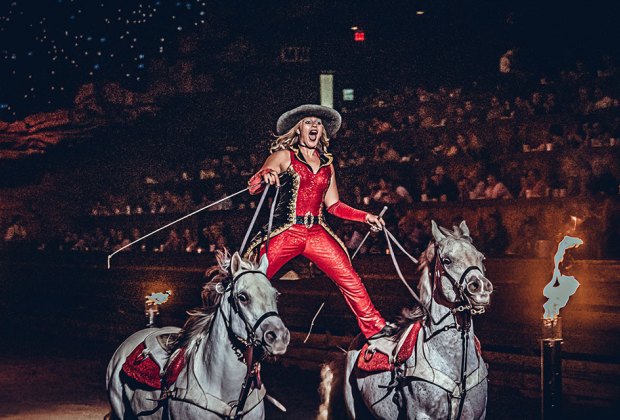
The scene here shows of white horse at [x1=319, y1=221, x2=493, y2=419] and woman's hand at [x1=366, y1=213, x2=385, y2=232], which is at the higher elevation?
woman's hand at [x1=366, y1=213, x2=385, y2=232]

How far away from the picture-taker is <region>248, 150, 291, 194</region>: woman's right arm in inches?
193

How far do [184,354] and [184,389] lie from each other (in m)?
0.25

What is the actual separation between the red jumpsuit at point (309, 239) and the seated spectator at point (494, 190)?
6392mm

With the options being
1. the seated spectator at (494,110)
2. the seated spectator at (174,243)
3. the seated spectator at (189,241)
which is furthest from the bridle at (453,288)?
the seated spectator at (174,243)

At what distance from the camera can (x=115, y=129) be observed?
1939cm

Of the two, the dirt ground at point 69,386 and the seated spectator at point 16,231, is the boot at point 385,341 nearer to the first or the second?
the dirt ground at point 69,386

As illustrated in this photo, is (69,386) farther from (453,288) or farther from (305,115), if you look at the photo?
(453,288)

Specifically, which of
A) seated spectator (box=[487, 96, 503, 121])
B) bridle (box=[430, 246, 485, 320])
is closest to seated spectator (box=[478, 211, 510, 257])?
seated spectator (box=[487, 96, 503, 121])

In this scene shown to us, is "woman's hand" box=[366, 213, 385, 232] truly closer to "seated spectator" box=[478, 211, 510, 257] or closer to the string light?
"seated spectator" box=[478, 211, 510, 257]

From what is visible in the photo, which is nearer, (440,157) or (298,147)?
(298,147)

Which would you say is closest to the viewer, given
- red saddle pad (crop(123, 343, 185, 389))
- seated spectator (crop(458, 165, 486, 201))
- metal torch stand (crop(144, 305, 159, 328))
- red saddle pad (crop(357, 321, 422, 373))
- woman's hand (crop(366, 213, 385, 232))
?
red saddle pad (crop(123, 343, 185, 389))

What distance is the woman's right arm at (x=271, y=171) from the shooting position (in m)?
4.90

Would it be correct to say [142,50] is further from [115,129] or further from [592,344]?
[592,344]

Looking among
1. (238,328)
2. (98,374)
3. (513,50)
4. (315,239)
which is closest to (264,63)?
(513,50)
